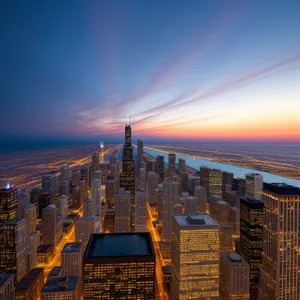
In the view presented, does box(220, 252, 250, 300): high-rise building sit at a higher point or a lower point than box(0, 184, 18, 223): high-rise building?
lower

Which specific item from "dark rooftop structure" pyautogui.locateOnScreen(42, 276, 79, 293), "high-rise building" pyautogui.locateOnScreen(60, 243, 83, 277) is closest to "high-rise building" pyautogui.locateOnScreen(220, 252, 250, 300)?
"dark rooftop structure" pyautogui.locateOnScreen(42, 276, 79, 293)

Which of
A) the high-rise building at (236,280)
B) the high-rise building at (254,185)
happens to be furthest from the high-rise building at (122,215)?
the high-rise building at (254,185)

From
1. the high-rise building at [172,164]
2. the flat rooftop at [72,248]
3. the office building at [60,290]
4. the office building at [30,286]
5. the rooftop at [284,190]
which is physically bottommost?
the office building at [30,286]

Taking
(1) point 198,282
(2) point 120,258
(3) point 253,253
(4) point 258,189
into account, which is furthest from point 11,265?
(4) point 258,189

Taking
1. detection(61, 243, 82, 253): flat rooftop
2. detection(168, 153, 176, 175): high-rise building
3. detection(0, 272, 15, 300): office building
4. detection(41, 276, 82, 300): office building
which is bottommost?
detection(41, 276, 82, 300): office building

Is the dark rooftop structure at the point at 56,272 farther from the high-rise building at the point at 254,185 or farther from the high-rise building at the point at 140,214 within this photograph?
the high-rise building at the point at 254,185

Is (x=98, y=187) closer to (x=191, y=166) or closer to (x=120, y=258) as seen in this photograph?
(x=120, y=258)

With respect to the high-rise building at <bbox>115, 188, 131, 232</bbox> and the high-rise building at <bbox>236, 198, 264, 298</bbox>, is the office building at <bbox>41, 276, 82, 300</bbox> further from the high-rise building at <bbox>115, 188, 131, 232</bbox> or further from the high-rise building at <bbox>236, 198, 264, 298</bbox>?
the high-rise building at <bbox>236, 198, 264, 298</bbox>
